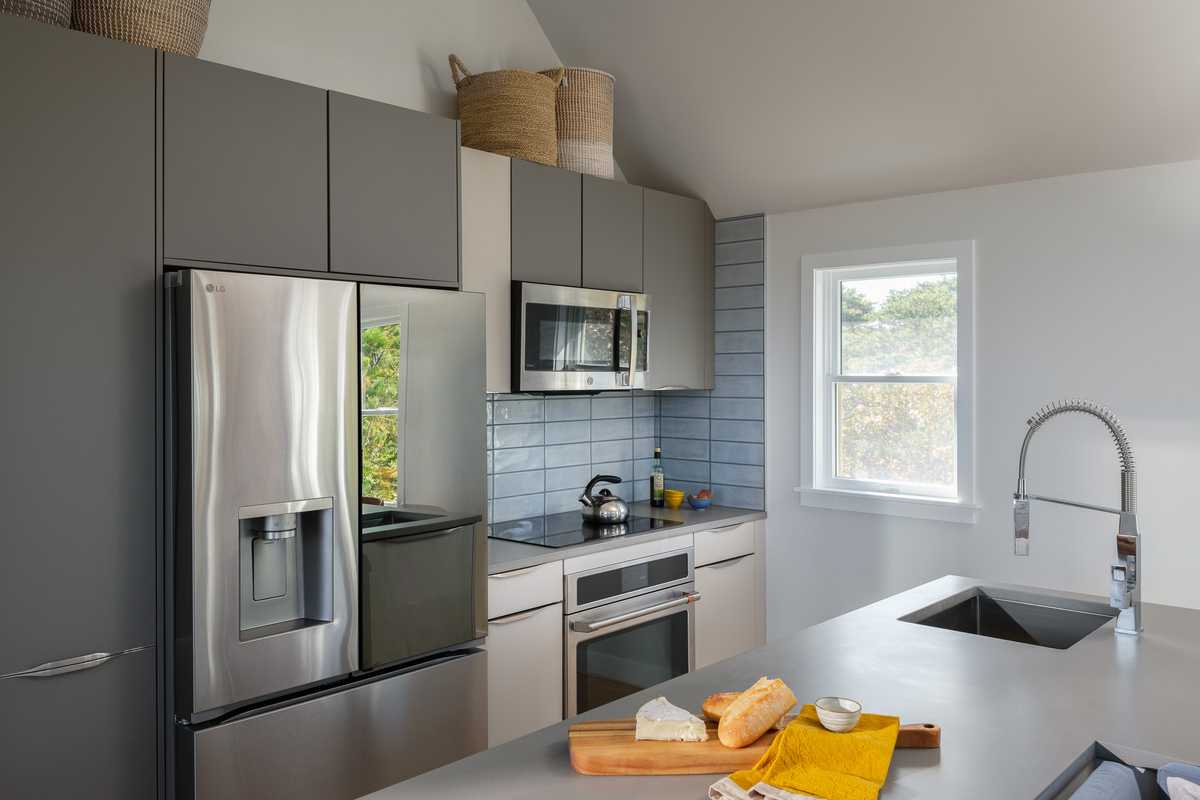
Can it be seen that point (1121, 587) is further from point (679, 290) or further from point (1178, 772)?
point (679, 290)

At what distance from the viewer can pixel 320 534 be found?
7.42 ft

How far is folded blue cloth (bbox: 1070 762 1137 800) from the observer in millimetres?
1333

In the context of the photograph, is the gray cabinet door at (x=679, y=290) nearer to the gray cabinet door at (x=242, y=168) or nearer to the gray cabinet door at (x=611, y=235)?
the gray cabinet door at (x=611, y=235)

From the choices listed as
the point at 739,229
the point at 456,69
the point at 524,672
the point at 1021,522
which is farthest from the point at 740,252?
the point at 1021,522

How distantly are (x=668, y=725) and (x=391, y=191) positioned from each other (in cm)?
169

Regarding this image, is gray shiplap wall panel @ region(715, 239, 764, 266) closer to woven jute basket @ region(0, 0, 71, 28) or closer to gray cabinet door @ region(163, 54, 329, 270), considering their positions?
gray cabinet door @ region(163, 54, 329, 270)

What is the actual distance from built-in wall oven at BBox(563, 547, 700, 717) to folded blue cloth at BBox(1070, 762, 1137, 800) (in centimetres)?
193

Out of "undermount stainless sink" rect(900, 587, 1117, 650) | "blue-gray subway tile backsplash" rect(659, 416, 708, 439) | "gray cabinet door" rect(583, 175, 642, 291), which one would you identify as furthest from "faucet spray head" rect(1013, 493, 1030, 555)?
"blue-gray subway tile backsplash" rect(659, 416, 708, 439)

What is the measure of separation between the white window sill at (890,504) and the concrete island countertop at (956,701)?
1112 millimetres

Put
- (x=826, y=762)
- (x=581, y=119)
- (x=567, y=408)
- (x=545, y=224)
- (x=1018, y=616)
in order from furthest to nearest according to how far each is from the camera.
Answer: (x=567, y=408), (x=581, y=119), (x=545, y=224), (x=1018, y=616), (x=826, y=762)

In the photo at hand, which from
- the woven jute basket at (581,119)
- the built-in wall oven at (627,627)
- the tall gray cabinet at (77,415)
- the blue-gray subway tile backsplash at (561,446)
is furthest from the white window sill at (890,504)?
the tall gray cabinet at (77,415)

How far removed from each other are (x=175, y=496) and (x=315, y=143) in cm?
94

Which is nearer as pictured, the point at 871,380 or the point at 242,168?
the point at 242,168

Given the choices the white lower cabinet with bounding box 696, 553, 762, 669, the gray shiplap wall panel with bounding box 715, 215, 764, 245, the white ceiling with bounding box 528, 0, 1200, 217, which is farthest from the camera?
the gray shiplap wall panel with bounding box 715, 215, 764, 245
